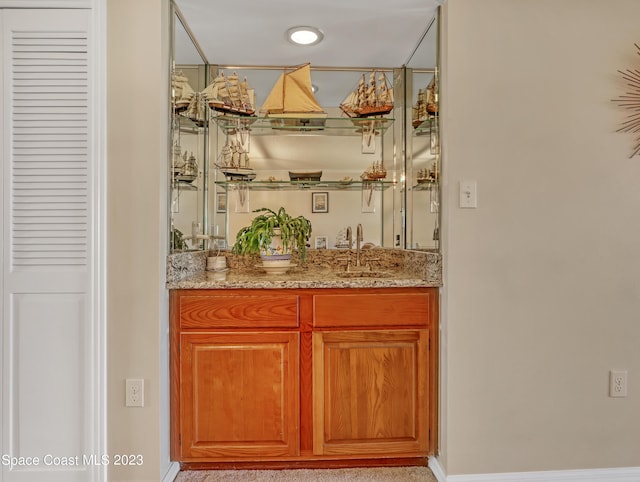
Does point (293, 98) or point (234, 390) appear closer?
point (234, 390)

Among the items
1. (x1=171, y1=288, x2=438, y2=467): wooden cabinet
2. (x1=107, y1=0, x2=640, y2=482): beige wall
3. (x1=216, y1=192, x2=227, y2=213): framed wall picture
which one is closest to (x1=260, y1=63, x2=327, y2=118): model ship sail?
(x1=216, y1=192, x2=227, y2=213): framed wall picture

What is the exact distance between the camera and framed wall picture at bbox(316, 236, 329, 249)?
243 cm

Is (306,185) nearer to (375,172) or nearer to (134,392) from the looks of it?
(375,172)

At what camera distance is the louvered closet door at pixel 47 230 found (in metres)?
1.64

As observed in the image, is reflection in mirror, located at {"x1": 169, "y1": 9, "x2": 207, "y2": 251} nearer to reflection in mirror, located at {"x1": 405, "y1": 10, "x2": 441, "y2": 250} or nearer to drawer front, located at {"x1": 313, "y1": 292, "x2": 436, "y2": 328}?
drawer front, located at {"x1": 313, "y1": 292, "x2": 436, "y2": 328}

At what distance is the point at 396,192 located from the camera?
2.49 meters

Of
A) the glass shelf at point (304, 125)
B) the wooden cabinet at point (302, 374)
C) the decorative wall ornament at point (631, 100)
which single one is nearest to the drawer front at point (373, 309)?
the wooden cabinet at point (302, 374)

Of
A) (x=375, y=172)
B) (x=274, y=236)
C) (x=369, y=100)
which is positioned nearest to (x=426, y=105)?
(x=369, y=100)

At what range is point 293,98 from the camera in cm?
226

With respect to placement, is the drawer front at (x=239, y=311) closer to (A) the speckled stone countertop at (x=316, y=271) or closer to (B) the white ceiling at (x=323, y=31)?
(A) the speckled stone countertop at (x=316, y=271)

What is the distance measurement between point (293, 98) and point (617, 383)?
223cm

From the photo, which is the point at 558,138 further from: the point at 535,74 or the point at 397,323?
the point at 397,323

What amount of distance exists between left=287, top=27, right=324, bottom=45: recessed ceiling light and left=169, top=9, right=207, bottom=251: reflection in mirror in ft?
1.85

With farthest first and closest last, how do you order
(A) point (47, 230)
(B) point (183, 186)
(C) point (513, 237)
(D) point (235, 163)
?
1. (D) point (235, 163)
2. (B) point (183, 186)
3. (C) point (513, 237)
4. (A) point (47, 230)
